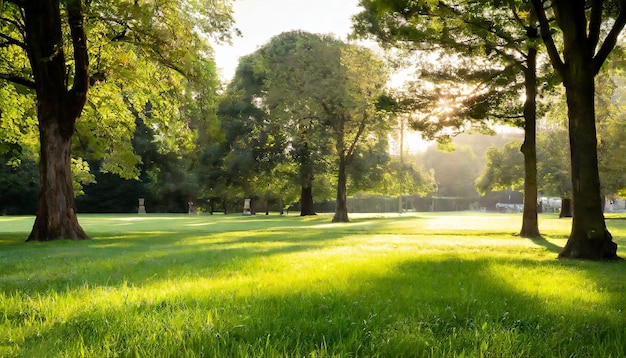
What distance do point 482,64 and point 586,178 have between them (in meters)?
10.5

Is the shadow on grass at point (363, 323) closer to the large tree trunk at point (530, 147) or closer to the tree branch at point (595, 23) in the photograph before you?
the tree branch at point (595, 23)

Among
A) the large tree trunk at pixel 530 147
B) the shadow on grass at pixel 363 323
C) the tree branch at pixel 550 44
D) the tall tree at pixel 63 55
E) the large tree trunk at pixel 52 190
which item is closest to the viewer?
the shadow on grass at pixel 363 323

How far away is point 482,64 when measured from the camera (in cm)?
2009

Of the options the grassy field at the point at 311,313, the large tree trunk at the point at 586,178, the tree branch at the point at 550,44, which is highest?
the tree branch at the point at 550,44

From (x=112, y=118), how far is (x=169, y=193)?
44.2 metres

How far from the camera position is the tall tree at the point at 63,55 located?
15383 millimetres

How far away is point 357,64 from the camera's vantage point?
108 ft

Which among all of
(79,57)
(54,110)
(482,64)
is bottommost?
(54,110)

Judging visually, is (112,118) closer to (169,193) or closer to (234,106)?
(234,106)

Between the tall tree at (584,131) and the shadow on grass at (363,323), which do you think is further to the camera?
the tall tree at (584,131)

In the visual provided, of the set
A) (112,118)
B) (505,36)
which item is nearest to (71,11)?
(112,118)

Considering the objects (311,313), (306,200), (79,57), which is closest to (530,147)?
(79,57)

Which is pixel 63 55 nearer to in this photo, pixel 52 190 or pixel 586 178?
pixel 52 190

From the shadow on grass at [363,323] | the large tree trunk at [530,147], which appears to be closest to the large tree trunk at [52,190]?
the shadow on grass at [363,323]
